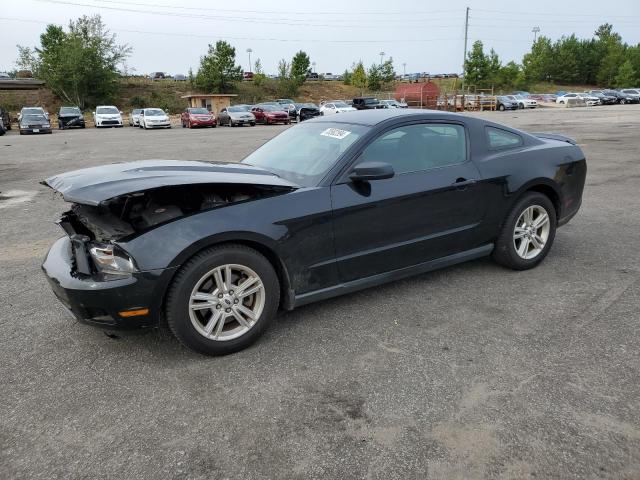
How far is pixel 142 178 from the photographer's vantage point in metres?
3.16

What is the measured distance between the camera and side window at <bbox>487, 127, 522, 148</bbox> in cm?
440

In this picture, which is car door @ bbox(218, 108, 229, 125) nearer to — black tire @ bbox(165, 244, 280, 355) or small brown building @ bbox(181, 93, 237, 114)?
small brown building @ bbox(181, 93, 237, 114)

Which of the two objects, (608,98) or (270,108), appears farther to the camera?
(608,98)

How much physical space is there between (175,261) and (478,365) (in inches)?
74.4

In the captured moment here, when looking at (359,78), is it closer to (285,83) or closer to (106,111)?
(285,83)

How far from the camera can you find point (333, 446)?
238 cm

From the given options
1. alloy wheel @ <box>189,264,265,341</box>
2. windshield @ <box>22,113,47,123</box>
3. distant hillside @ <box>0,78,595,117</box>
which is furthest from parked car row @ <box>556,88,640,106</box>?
alloy wheel @ <box>189,264,265,341</box>

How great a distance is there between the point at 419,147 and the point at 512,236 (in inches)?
47.3

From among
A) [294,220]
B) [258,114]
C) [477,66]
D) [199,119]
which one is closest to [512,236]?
[294,220]

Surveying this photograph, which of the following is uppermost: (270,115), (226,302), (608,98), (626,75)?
(626,75)

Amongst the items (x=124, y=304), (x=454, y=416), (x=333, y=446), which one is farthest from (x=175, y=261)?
(x=454, y=416)

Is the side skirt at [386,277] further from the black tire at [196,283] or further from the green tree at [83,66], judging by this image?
the green tree at [83,66]

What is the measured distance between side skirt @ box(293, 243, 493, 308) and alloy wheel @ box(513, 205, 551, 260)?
316 millimetres

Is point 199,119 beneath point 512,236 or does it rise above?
beneath
